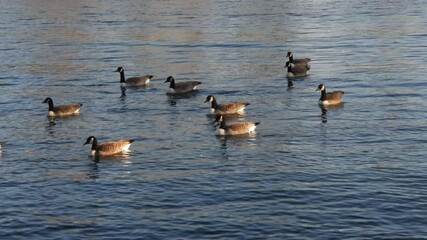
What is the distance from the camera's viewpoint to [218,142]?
39.3 metres

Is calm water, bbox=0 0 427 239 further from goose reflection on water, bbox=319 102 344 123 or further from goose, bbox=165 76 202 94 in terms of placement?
goose, bbox=165 76 202 94

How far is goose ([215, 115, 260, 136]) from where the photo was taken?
40469 mm

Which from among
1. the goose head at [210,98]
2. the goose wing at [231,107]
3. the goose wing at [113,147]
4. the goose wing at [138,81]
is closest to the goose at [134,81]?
the goose wing at [138,81]

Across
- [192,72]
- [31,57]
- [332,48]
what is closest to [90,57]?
[31,57]

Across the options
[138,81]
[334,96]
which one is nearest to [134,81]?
[138,81]

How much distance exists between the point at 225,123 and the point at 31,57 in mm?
33767

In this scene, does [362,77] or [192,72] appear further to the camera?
[192,72]

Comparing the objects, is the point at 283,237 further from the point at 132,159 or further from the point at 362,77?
the point at 362,77

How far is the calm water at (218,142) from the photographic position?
92.4 feet

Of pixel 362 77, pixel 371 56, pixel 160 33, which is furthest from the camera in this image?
pixel 160 33

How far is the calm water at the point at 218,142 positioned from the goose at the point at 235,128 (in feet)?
2.12

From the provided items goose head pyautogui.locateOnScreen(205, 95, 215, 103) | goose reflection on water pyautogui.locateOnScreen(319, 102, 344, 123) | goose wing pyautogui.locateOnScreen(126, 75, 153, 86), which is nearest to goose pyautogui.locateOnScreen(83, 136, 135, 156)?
goose head pyautogui.locateOnScreen(205, 95, 215, 103)

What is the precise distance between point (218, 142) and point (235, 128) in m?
1.59

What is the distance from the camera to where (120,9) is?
122m
